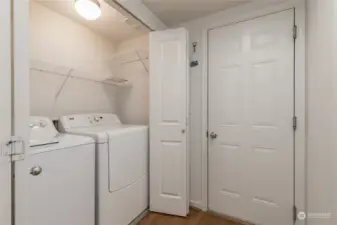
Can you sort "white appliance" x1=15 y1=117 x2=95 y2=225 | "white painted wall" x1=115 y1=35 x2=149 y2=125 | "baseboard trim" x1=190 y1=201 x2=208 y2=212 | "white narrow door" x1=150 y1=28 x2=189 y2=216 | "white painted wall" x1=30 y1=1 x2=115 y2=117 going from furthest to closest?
"white painted wall" x1=115 y1=35 x2=149 y2=125
"baseboard trim" x1=190 y1=201 x2=208 y2=212
"white narrow door" x1=150 y1=28 x2=189 y2=216
"white painted wall" x1=30 y1=1 x2=115 y2=117
"white appliance" x1=15 y1=117 x2=95 y2=225

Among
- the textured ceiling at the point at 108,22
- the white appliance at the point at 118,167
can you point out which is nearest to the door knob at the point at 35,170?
the white appliance at the point at 118,167

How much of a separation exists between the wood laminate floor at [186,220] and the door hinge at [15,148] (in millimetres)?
1475

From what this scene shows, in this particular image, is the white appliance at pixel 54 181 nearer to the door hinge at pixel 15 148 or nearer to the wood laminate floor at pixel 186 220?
the door hinge at pixel 15 148

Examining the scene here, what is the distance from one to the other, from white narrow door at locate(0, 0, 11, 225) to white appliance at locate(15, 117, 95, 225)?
0.06 m

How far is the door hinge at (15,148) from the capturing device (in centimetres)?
90

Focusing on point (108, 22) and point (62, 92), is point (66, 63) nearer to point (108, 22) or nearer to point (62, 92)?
point (62, 92)

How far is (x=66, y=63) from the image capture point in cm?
219

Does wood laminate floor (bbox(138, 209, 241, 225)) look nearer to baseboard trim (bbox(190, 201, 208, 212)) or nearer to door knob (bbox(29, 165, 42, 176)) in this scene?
baseboard trim (bbox(190, 201, 208, 212))

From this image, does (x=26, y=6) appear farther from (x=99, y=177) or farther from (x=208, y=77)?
(x=208, y=77)

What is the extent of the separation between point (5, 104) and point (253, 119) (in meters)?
1.97

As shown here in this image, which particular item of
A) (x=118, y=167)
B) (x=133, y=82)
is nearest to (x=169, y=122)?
(x=118, y=167)

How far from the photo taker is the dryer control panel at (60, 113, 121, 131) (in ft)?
6.25

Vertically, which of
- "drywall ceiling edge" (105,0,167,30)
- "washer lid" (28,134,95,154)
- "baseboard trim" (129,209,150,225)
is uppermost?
"drywall ceiling edge" (105,0,167,30)

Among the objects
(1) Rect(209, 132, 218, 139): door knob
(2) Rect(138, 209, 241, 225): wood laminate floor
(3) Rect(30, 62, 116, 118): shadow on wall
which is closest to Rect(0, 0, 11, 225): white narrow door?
(3) Rect(30, 62, 116, 118): shadow on wall
